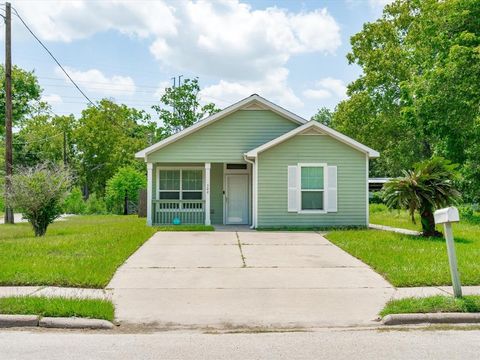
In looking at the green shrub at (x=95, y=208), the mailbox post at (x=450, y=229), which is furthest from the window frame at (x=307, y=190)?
the green shrub at (x=95, y=208)

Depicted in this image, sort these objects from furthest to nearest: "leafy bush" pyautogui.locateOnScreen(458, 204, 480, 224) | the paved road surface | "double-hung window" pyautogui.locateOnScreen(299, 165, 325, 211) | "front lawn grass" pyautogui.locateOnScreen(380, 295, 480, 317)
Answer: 1. "leafy bush" pyautogui.locateOnScreen(458, 204, 480, 224)
2. "double-hung window" pyautogui.locateOnScreen(299, 165, 325, 211)
3. "front lawn grass" pyautogui.locateOnScreen(380, 295, 480, 317)
4. the paved road surface

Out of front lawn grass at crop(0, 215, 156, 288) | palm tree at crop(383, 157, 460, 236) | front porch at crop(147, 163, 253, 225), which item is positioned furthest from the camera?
front porch at crop(147, 163, 253, 225)

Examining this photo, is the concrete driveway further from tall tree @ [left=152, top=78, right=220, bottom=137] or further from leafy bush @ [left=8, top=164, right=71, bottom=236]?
tall tree @ [left=152, top=78, right=220, bottom=137]

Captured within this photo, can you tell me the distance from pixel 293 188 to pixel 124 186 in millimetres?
15624

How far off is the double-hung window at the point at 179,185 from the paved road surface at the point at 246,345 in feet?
46.7

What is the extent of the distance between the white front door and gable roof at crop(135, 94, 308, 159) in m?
2.72

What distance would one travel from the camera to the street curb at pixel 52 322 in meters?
5.85

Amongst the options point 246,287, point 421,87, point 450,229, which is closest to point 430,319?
point 450,229

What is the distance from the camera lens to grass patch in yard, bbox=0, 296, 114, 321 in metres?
6.06

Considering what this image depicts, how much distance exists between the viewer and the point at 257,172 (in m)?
17.5

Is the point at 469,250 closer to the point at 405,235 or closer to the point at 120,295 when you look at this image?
the point at 405,235

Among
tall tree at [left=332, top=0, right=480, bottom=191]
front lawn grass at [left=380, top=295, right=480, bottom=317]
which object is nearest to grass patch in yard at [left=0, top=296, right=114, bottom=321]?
front lawn grass at [left=380, top=295, right=480, bottom=317]

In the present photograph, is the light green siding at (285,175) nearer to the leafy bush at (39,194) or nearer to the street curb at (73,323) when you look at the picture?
the leafy bush at (39,194)

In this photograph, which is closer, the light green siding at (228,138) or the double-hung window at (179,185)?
the light green siding at (228,138)
